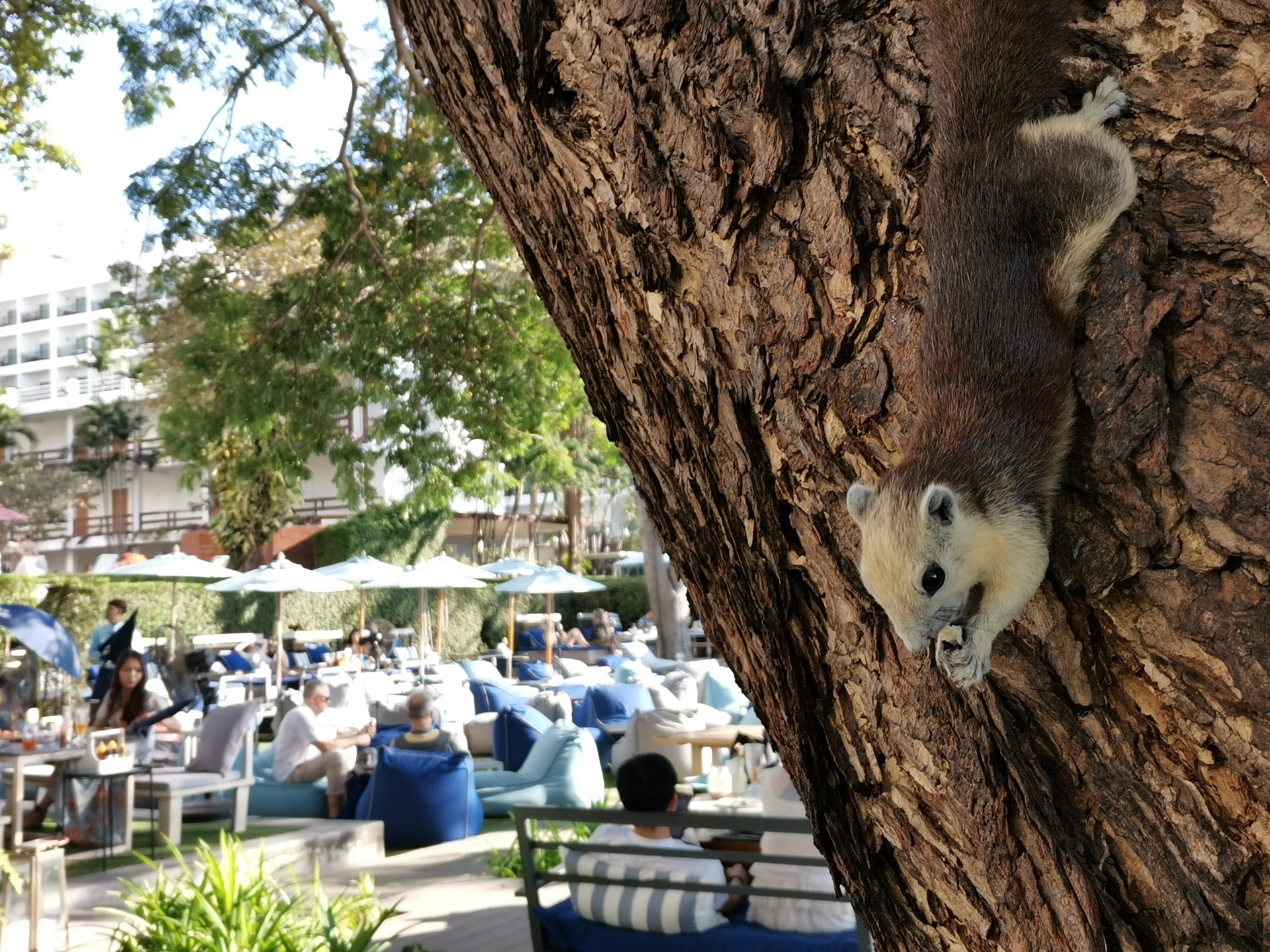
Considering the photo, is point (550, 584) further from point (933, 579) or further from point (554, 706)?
point (933, 579)

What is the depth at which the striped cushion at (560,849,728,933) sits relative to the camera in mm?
4531

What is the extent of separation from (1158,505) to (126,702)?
10016 mm

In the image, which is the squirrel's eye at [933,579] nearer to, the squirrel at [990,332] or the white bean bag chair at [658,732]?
the squirrel at [990,332]

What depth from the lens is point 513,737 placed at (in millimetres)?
10734

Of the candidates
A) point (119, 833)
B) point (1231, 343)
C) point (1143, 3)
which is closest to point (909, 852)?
point (1231, 343)

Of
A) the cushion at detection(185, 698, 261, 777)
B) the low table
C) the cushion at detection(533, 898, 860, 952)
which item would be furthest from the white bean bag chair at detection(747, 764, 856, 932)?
the cushion at detection(185, 698, 261, 777)

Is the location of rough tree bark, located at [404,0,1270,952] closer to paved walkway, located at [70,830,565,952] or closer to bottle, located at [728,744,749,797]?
paved walkway, located at [70,830,565,952]

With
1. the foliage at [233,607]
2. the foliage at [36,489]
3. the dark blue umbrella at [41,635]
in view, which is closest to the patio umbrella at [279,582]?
the foliage at [233,607]

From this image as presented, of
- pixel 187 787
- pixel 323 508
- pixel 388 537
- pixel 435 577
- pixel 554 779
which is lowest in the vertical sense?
pixel 554 779

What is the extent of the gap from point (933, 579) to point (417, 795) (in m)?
8.47

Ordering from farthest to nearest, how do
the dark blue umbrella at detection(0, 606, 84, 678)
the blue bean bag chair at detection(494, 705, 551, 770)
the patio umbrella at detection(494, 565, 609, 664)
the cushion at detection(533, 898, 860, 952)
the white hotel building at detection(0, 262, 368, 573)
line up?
the white hotel building at detection(0, 262, 368, 573)
the patio umbrella at detection(494, 565, 609, 664)
the blue bean bag chair at detection(494, 705, 551, 770)
the dark blue umbrella at detection(0, 606, 84, 678)
the cushion at detection(533, 898, 860, 952)

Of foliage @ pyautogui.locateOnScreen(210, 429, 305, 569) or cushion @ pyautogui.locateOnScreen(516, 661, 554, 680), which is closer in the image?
cushion @ pyautogui.locateOnScreen(516, 661, 554, 680)

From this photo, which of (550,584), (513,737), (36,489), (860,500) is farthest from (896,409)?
(36,489)

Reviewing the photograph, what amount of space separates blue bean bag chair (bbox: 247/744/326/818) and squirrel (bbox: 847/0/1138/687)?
31.0ft
